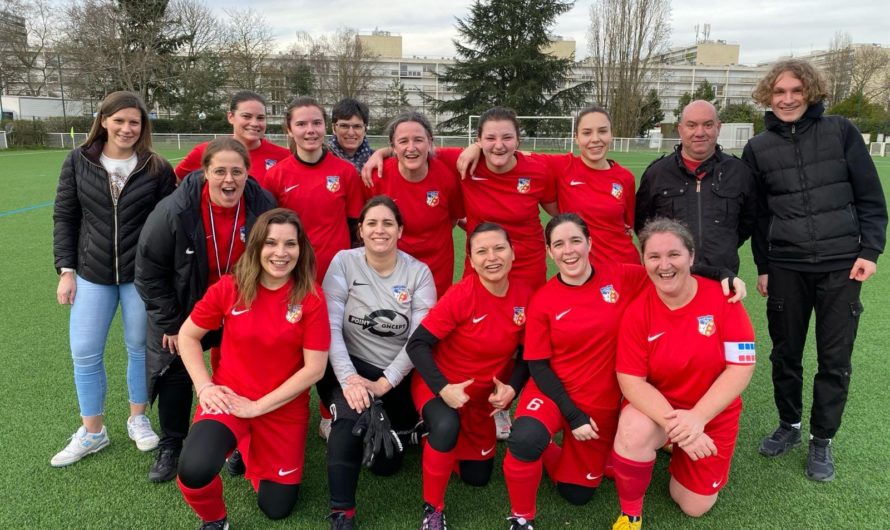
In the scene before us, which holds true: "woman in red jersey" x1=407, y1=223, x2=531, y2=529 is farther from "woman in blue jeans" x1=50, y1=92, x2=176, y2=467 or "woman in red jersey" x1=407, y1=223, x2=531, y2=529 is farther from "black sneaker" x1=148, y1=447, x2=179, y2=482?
"woman in blue jeans" x1=50, y1=92, x2=176, y2=467

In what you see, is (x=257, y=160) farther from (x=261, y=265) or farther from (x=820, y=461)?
(x=820, y=461)

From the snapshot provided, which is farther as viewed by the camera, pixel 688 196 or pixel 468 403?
pixel 688 196

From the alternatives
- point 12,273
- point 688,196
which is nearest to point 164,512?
point 688,196

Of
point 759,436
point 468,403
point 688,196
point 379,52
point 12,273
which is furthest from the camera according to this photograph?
point 379,52

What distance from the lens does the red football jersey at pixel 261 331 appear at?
8.74 feet

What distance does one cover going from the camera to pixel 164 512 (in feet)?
8.80

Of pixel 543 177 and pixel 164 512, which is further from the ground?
pixel 543 177

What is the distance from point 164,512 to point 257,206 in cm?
154

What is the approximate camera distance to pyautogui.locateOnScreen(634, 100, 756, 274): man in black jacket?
3125mm

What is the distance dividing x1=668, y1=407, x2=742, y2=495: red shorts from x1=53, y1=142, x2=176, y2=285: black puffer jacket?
3.06 m

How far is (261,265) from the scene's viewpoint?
2713mm

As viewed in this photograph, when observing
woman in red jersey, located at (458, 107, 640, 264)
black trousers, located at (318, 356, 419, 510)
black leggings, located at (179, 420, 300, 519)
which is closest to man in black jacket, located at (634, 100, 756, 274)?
woman in red jersey, located at (458, 107, 640, 264)

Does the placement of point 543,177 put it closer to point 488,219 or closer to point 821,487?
point 488,219

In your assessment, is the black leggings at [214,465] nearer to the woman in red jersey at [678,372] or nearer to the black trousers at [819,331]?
the woman in red jersey at [678,372]
